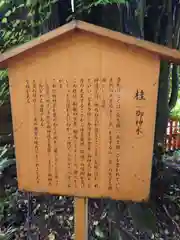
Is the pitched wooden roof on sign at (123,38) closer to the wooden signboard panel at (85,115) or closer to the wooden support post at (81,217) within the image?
the wooden signboard panel at (85,115)

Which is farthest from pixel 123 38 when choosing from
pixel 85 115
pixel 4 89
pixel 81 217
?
pixel 4 89

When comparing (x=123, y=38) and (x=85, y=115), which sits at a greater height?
(x=123, y=38)

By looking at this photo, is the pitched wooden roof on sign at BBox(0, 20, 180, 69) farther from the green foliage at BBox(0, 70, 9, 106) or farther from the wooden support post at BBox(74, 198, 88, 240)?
the green foliage at BBox(0, 70, 9, 106)

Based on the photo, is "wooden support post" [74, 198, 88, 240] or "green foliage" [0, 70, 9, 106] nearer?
"wooden support post" [74, 198, 88, 240]

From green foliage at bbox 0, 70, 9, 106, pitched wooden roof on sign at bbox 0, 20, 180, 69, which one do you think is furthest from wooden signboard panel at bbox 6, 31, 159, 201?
green foliage at bbox 0, 70, 9, 106

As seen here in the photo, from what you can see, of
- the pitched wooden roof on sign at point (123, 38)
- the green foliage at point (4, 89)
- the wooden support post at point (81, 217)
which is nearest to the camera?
the pitched wooden roof on sign at point (123, 38)

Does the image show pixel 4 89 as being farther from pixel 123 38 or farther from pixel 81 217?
pixel 123 38

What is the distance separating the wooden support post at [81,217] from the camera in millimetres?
1714

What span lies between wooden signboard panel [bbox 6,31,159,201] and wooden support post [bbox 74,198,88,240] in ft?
0.31

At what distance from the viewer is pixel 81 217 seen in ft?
5.72

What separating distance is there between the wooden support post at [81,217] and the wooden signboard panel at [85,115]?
3.8 inches

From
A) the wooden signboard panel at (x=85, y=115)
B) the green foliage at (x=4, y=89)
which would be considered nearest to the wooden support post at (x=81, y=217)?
the wooden signboard panel at (x=85, y=115)

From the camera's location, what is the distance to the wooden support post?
171cm

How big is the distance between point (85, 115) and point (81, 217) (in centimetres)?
63
